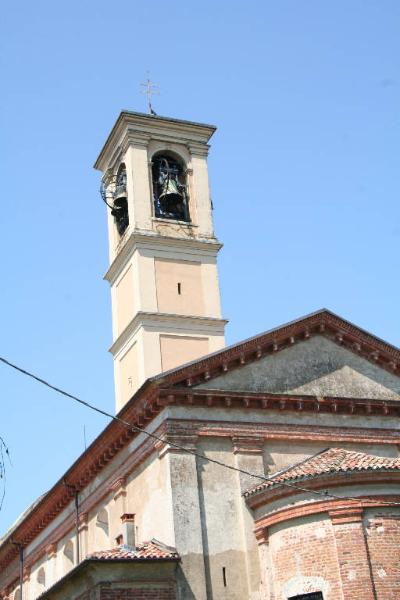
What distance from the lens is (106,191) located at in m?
33.6

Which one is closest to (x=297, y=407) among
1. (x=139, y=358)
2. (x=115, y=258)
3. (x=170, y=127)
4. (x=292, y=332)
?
(x=292, y=332)

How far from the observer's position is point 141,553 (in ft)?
61.5

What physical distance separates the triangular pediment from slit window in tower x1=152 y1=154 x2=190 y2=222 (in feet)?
32.5

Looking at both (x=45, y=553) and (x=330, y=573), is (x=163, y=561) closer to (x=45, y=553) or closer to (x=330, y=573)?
(x=330, y=573)

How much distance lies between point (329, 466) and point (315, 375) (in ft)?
12.3

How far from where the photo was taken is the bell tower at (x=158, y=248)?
94.7 ft

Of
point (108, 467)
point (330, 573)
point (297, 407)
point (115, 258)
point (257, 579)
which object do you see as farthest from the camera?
point (115, 258)

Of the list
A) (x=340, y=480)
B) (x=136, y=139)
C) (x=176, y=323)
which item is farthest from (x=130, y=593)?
(x=136, y=139)

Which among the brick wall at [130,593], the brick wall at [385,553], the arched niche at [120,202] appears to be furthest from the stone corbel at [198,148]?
the brick wall at [130,593]

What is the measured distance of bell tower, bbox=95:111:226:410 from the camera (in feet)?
94.7

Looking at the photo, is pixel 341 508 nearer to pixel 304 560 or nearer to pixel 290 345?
pixel 304 560

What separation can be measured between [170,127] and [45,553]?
15593 millimetres

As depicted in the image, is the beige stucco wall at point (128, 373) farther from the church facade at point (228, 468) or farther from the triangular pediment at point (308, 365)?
the triangular pediment at point (308, 365)

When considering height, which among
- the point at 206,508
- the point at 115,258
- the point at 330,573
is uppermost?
the point at 115,258
